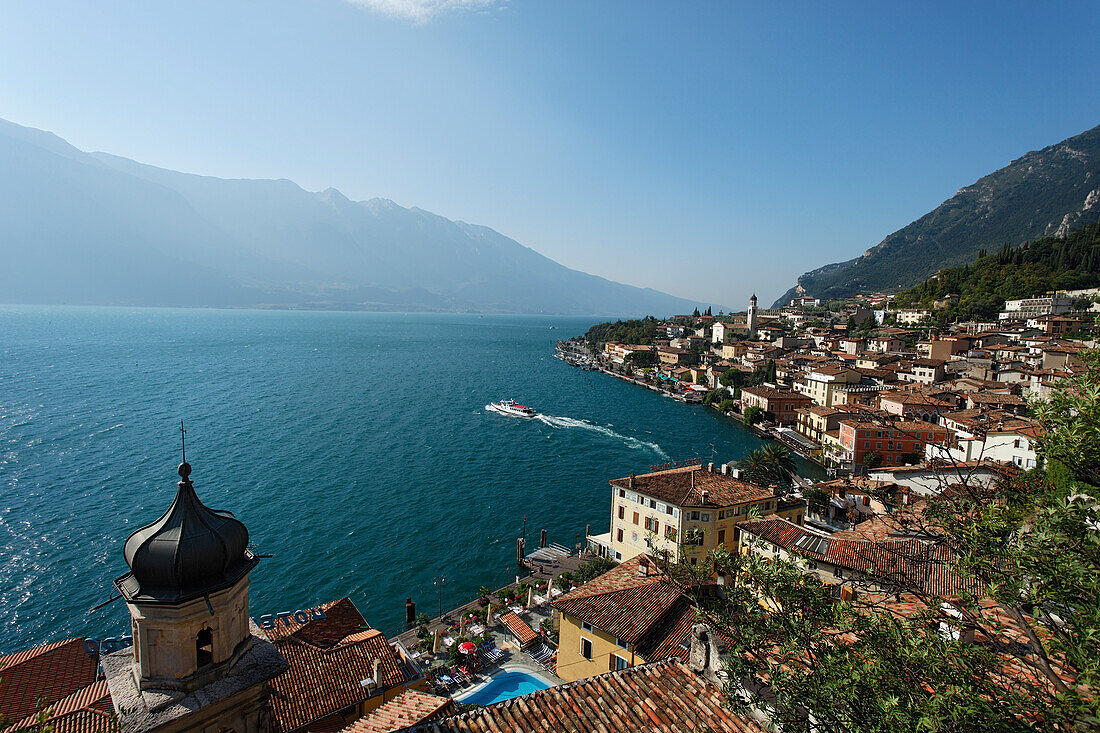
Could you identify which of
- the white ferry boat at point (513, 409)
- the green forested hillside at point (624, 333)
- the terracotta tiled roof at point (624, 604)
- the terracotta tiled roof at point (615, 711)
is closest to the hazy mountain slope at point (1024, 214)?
the green forested hillside at point (624, 333)

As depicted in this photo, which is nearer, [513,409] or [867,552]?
[867,552]

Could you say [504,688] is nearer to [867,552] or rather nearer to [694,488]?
[867,552]

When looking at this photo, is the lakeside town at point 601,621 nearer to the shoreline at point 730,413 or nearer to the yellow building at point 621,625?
the yellow building at point 621,625

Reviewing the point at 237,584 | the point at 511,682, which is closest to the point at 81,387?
the point at 511,682

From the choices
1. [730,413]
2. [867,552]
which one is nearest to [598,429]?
[730,413]

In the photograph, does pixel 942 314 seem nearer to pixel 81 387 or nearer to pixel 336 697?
pixel 336 697
